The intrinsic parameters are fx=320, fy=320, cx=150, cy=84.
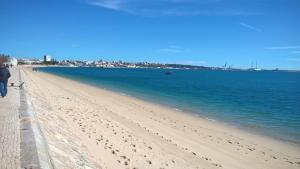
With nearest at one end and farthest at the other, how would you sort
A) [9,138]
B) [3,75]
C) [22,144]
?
[22,144] → [9,138] → [3,75]

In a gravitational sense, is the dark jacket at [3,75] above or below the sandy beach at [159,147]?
above

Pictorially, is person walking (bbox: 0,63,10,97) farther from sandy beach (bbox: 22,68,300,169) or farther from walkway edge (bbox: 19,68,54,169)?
walkway edge (bbox: 19,68,54,169)

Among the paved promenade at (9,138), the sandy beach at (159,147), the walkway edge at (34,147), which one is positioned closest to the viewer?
the walkway edge at (34,147)

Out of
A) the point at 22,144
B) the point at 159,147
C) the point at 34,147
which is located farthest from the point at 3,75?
the point at 34,147

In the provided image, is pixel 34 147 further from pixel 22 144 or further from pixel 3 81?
pixel 3 81

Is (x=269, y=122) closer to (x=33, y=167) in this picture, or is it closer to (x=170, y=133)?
(x=170, y=133)

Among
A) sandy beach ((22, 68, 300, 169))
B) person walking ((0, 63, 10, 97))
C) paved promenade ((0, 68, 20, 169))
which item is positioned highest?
person walking ((0, 63, 10, 97))

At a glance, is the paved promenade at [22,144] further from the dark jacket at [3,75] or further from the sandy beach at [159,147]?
the dark jacket at [3,75]

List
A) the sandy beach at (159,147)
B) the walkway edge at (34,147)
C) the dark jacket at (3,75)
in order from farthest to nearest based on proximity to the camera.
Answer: the dark jacket at (3,75) < the sandy beach at (159,147) < the walkway edge at (34,147)

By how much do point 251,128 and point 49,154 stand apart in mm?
16526

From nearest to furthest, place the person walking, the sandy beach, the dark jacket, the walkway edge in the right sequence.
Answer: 1. the walkway edge
2. the sandy beach
3. the person walking
4. the dark jacket

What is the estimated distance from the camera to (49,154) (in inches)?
284

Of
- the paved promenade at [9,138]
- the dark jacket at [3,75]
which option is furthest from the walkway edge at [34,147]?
the dark jacket at [3,75]

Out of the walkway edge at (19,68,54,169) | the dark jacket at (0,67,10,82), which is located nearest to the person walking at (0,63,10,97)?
the dark jacket at (0,67,10,82)
